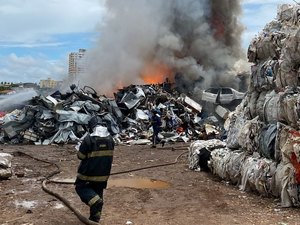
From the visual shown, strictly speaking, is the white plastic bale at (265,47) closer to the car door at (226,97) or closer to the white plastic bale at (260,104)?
the white plastic bale at (260,104)

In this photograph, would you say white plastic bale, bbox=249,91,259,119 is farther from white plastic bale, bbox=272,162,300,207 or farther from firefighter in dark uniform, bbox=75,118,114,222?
firefighter in dark uniform, bbox=75,118,114,222

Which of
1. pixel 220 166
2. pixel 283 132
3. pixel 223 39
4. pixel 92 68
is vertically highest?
pixel 223 39

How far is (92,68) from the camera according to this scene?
118 ft

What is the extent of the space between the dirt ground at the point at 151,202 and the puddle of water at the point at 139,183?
2 cm

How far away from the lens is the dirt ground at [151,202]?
6.02 metres

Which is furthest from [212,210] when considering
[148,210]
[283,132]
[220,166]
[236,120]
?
[236,120]

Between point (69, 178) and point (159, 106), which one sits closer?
point (69, 178)

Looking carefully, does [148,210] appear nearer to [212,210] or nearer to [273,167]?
[212,210]

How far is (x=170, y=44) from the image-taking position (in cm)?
3372

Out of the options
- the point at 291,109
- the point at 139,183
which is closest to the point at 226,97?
the point at 139,183

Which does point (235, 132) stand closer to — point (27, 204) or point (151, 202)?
point (151, 202)

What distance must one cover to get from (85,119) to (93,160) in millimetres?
12379

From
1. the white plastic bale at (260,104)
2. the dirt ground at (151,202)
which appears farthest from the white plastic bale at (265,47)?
the dirt ground at (151,202)

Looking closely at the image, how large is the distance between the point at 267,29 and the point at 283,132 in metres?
2.66
